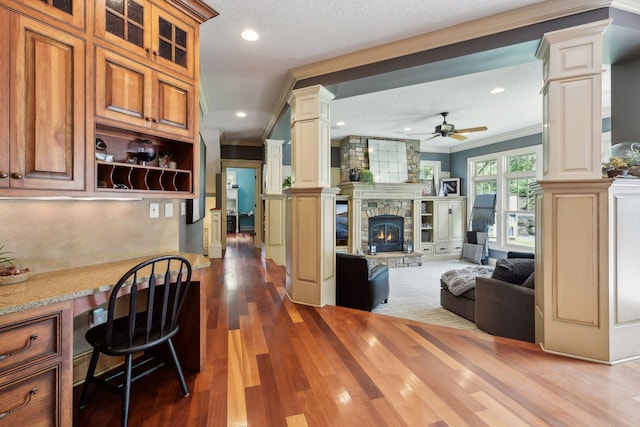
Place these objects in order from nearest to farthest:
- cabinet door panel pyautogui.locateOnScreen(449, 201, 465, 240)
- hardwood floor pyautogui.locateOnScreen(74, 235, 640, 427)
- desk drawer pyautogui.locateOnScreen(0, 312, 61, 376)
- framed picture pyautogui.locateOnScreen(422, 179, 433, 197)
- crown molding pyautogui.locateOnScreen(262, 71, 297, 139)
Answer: desk drawer pyautogui.locateOnScreen(0, 312, 61, 376) < hardwood floor pyautogui.locateOnScreen(74, 235, 640, 427) < crown molding pyautogui.locateOnScreen(262, 71, 297, 139) < cabinet door panel pyautogui.locateOnScreen(449, 201, 465, 240) < framed picture pyautogui.locateOnScreen(422, 179, 433, 197)

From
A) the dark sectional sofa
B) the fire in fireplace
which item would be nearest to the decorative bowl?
the dark sectional sofa

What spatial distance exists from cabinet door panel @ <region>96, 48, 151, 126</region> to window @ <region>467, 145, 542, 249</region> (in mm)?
7184

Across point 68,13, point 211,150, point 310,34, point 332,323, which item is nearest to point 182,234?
point 332,323

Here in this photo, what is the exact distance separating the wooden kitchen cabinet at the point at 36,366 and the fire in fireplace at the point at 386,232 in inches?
248

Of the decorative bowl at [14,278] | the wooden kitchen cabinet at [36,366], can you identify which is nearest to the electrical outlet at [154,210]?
the decorative bowl at [14,278]

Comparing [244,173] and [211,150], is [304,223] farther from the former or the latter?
[244,173]

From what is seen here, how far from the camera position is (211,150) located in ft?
20.5

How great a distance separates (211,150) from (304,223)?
376cm

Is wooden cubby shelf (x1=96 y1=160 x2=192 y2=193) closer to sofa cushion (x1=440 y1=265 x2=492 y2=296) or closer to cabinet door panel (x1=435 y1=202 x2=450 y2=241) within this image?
sofa cushion (x1=440 y1=265 x2=492 y2=296)

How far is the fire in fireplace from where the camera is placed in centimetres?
725

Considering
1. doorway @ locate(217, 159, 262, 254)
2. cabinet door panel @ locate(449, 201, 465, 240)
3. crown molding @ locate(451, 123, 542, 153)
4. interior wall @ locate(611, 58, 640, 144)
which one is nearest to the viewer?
interior wall @ locate(611, 58, 640, 144)

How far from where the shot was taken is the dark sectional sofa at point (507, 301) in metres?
2.88

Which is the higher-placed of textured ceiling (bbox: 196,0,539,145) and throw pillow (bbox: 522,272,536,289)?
textured ceiling (bbox: 196,0,539,145)

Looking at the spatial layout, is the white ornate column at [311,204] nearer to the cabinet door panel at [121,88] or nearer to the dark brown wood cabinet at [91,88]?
the dark brown wood cabinet at [91,88]
